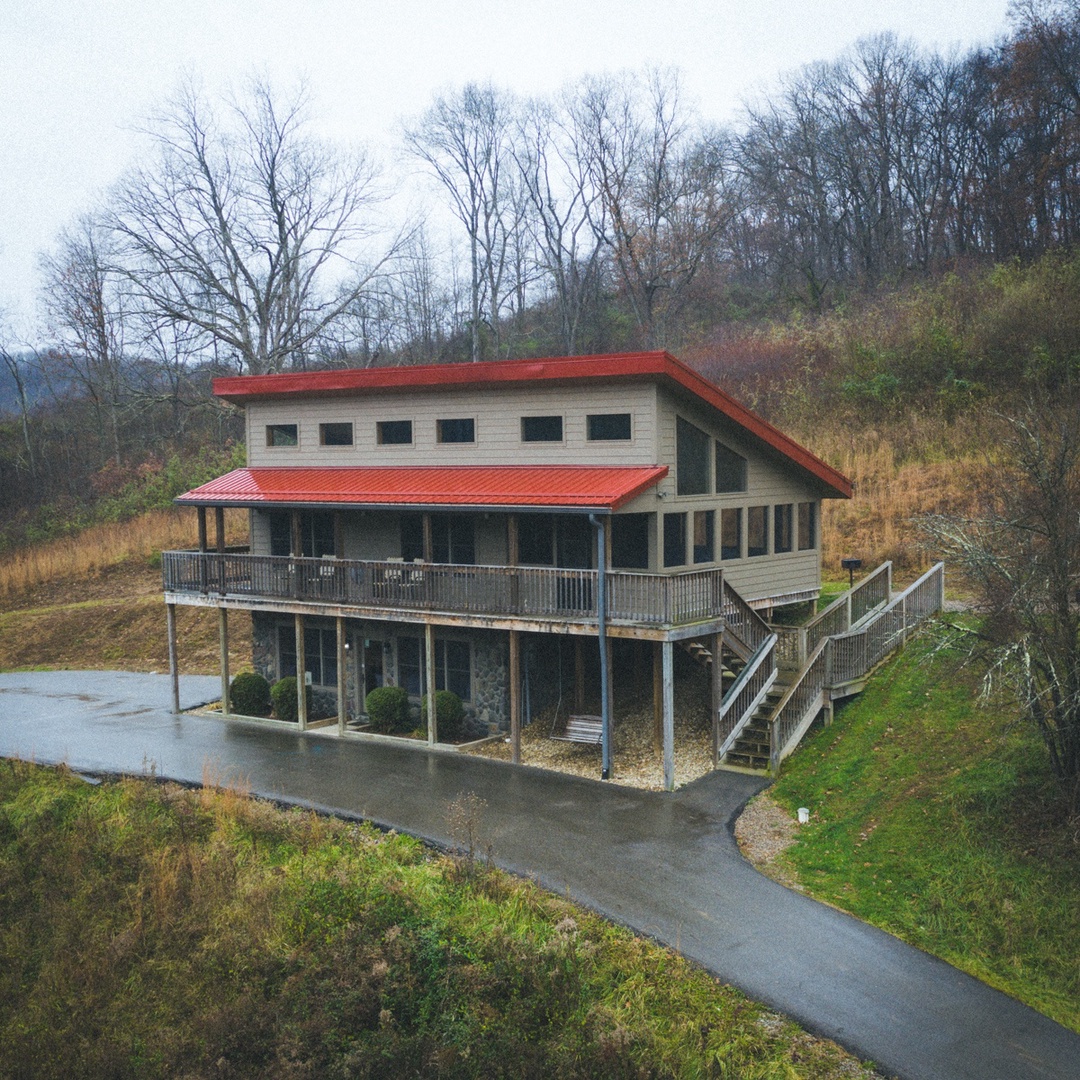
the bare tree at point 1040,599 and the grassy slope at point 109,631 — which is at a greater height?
the bare tree at point 1040,599

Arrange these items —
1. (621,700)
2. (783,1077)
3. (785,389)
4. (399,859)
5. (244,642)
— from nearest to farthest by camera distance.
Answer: (783,1077) → (399,859) → (621,700) → (244,642) → (785,389)

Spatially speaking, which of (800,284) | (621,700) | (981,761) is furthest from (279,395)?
(800,284)

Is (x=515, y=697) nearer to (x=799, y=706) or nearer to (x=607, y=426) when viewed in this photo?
(x=799, y=706)

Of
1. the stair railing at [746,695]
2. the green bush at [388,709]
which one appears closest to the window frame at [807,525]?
the stair railing at [746,695]

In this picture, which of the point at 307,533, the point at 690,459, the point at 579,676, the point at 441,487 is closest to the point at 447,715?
the point at 579,676

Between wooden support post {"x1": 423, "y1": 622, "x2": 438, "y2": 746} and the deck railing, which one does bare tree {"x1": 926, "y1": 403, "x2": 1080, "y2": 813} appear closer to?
the deck railing

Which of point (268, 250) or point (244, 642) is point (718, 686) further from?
point (268, 250)

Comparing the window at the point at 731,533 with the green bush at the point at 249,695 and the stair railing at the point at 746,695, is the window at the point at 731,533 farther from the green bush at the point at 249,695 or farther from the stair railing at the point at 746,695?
the green bush at the point at 249,695
